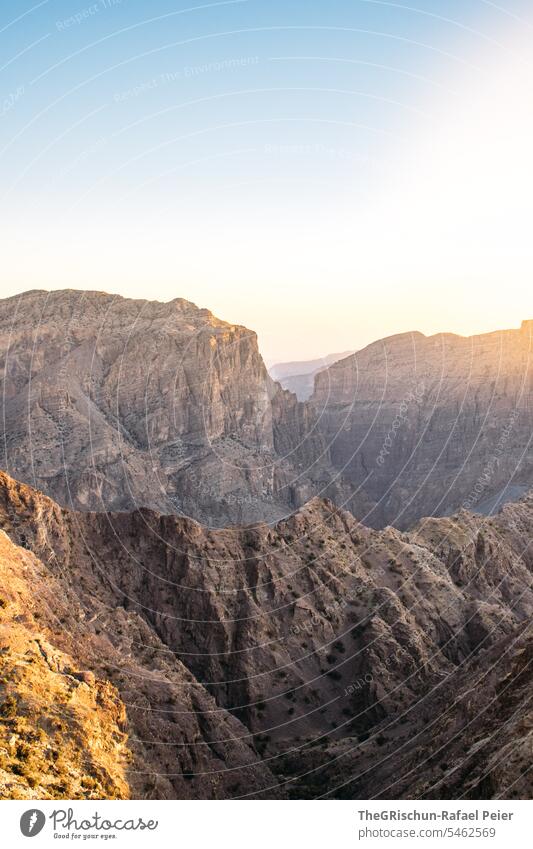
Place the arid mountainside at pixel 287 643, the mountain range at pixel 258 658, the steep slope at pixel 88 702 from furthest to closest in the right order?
1. the arid mountainside at pixel 287 643
2. the mountain range at pixel 258 658
3. the steep slope at pixel 88 702

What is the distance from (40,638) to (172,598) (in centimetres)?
3866

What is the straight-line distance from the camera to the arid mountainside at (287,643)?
61.3 meters

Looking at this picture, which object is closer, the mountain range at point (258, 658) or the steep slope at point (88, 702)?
the steep slope at point (88, 702)

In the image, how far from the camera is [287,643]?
9344 centimetres

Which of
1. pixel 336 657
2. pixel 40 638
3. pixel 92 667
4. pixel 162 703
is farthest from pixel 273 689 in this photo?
pixel 40 638

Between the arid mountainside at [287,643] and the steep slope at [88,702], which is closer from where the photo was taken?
the steep slope at [88,702]

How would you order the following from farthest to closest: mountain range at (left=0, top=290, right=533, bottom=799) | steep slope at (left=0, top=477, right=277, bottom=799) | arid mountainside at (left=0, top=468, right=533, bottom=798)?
arid mountainside at (left=0, top=468, right=533, bottom=798) → mountain range at (left=0, top=290, right=533, bottom=799) → steep slope at (left=0, top=477, right=277, bottom=799)

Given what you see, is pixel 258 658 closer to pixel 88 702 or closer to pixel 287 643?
pixel 287 643

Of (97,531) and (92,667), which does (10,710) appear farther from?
(97,531)

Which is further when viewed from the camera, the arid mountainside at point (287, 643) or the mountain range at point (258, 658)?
the arid mountainside at point (287, 643)

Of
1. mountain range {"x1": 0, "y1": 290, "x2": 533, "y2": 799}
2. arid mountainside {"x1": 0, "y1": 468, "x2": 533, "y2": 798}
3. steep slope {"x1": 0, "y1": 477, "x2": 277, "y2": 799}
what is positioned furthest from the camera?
arid mountainside {"x1": 0, "y1": 468, "x2": 533, "y2": 798}

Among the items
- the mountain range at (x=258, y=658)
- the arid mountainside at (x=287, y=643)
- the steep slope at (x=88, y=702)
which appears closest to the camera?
the steep slope at (x=88, y=702)

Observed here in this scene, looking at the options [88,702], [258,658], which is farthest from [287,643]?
[88,702]

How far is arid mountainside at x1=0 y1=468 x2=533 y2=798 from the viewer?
6134 cm
